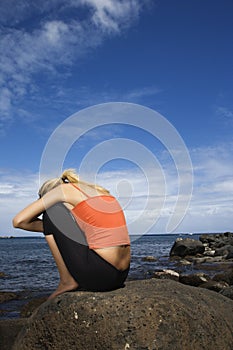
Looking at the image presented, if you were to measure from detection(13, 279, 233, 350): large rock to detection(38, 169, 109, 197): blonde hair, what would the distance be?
1223 mm

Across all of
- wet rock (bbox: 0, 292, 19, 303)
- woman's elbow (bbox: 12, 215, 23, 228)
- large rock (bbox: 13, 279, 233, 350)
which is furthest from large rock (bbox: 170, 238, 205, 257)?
woman's elbow (bbox: 12, 215, 23, 228)

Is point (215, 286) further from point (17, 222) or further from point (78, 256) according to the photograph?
point (17, 222)

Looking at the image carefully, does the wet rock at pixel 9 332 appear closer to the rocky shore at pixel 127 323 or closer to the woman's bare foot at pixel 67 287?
the rocky shore at pixel 127 323

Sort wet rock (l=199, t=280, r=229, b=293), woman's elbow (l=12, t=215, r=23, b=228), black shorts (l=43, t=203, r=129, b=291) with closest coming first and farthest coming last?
black shorts (l=43, t=203, r=129, b=291) < woman's elbow (l=12, t=215, r=23, b=228) < wet rock (l=199, t=280, r=229, b=293)

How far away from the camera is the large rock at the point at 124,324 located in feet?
12.2

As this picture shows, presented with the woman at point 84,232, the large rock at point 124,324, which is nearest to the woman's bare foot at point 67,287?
the woman at point 84,232

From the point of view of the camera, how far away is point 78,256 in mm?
4387

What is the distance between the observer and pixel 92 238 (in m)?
4.37

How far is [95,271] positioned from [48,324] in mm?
731

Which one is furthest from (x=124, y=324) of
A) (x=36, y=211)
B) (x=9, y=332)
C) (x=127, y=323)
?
(x=9, y=332)

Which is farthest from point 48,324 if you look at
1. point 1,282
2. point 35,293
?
point 1,282

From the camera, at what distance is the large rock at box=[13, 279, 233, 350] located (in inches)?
147

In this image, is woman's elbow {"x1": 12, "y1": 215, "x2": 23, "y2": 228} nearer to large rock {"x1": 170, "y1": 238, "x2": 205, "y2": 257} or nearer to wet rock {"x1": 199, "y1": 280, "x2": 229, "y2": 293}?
wet rock {"x1": 199, "y1": 280, "x2": 229, "y2": 293}

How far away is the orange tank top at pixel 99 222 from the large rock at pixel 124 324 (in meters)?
0.57
